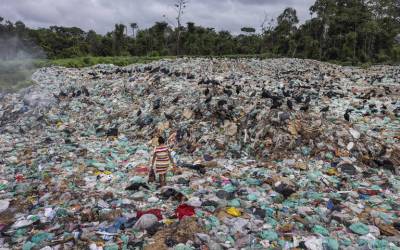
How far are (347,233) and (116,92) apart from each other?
26.8ft

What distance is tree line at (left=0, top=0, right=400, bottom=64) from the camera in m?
28.8

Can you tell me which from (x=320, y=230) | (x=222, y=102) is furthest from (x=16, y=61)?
(x=320, y=230)

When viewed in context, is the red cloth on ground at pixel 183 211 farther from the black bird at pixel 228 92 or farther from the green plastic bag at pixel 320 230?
the black bird at pixel 228 92

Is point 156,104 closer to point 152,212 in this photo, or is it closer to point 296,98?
point 296,98

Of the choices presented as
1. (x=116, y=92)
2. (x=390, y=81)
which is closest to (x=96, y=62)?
(x=116, y=92)

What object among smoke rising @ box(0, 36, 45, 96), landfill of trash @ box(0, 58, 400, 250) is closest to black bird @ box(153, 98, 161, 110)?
landfill of trash @ box(0, 58, 400, 250)

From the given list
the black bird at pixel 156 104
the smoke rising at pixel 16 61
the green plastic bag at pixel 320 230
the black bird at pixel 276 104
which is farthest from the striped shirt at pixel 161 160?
the smoke rising at pixel 16 61

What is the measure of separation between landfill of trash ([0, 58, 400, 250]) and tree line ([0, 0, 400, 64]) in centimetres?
1984

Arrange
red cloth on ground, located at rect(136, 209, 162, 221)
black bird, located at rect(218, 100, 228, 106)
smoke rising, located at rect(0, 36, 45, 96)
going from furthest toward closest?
smoke rising, located at rect(0, 36, 45, 96) → black bird, located at rect(218, 100, 228, 106) → red cloth on ground, located at rect(136, 209, 162, 221)

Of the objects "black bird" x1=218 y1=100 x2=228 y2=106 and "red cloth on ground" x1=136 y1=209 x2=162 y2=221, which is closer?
"red cloth on ground" x1=136 y1=209 x2=162 y2=221

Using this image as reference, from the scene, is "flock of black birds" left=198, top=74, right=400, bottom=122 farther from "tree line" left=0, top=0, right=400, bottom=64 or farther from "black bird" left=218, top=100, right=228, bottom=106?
"tree line" left=0, top=0, right=400, bottom=64

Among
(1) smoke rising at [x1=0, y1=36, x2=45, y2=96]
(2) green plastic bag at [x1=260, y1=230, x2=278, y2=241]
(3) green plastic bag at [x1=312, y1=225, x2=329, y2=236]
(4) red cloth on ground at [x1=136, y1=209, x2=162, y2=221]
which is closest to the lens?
(2) green plastic bag at [x1=260, y1=230, x2=278, y2=241]

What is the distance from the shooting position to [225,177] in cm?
552

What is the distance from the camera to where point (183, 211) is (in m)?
4.27
